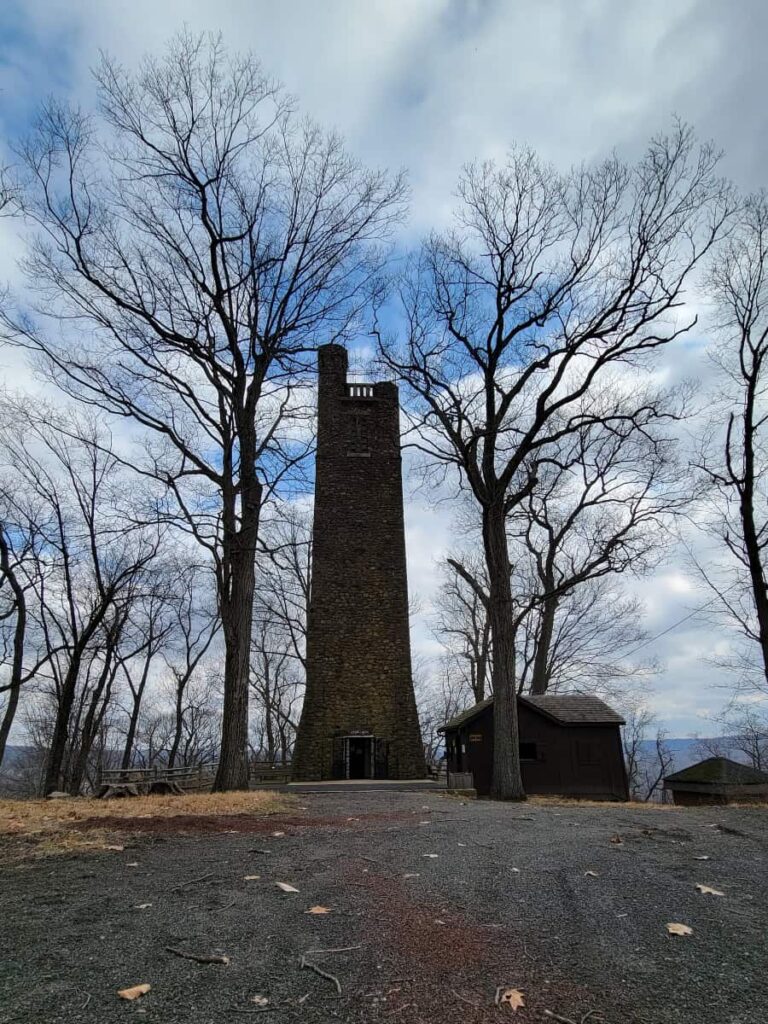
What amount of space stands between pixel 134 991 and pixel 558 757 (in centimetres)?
2016

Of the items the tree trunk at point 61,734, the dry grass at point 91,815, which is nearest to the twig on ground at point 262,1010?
the dry grass at point 91,815

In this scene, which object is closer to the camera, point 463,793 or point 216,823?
point 216,823

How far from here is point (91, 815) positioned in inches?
279

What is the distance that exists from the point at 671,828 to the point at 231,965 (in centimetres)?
580

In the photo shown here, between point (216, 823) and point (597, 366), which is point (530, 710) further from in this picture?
point (216, 823)

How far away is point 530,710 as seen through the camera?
20.9 meters

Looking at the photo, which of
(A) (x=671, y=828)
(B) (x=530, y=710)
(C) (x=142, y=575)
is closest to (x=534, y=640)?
(B) (x=530, y=710)

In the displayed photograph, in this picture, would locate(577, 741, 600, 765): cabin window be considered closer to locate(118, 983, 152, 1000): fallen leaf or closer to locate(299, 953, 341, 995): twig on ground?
locate(299, 953, 341, 995): twig on ground

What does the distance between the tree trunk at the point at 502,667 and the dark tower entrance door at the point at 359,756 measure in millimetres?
7406

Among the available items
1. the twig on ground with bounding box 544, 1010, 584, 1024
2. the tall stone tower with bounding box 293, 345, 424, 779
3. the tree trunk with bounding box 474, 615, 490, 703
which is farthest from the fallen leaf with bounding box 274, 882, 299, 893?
the tree trunk with bounding box 474, 615, 490, 703

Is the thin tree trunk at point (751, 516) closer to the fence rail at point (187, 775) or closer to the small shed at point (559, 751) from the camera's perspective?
the small shed at point (559, 751)

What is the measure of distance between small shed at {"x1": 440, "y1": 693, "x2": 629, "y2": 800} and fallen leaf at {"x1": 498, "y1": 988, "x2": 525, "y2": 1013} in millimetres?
18773

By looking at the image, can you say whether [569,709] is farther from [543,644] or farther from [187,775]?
[187,775]

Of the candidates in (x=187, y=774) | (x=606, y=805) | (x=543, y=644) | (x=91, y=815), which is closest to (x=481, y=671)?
(x=543, y=644)
